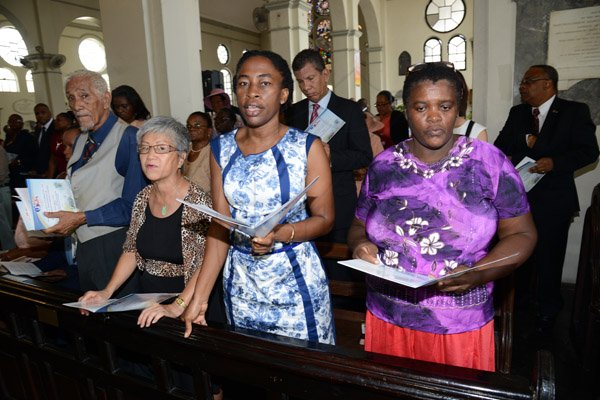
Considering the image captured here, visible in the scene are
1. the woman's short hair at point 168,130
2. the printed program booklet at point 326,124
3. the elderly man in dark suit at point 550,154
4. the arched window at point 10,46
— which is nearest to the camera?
the woman's short hair at point 168,130

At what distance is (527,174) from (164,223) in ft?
8.60

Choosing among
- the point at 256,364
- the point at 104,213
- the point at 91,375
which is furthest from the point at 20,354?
the point at 256,364

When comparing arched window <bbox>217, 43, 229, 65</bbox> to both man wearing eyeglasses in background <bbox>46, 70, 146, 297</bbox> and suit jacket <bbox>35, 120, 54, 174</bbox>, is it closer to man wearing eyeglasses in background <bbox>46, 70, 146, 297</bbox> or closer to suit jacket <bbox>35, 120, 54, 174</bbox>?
suit jacket <bbox>35, 120, 54, 174</bbox>

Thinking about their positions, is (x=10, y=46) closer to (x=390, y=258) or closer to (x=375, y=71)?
(x=375, y=71)

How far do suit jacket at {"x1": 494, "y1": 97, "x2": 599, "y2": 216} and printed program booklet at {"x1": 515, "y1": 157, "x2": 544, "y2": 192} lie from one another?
0.66 ft

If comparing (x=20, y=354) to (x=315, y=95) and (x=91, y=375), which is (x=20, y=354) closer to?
(x=91, y=375)

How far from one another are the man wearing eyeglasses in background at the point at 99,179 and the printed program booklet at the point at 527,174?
2.58 meters

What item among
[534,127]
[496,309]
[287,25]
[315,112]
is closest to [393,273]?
[496,309]

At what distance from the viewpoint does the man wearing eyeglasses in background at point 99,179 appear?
2410 mm

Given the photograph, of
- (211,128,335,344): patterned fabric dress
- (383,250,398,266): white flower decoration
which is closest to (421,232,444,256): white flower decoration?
(383,250,398,266): white flower decoration

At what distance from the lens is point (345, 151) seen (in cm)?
293

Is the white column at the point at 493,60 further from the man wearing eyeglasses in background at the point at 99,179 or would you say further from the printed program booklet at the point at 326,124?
the man wearing eyeglasses in background at the point at 99,179

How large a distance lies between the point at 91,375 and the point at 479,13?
4.33 m

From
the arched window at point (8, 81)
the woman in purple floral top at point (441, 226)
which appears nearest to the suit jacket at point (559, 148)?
the woman in purple floral top at point (441, 226)
